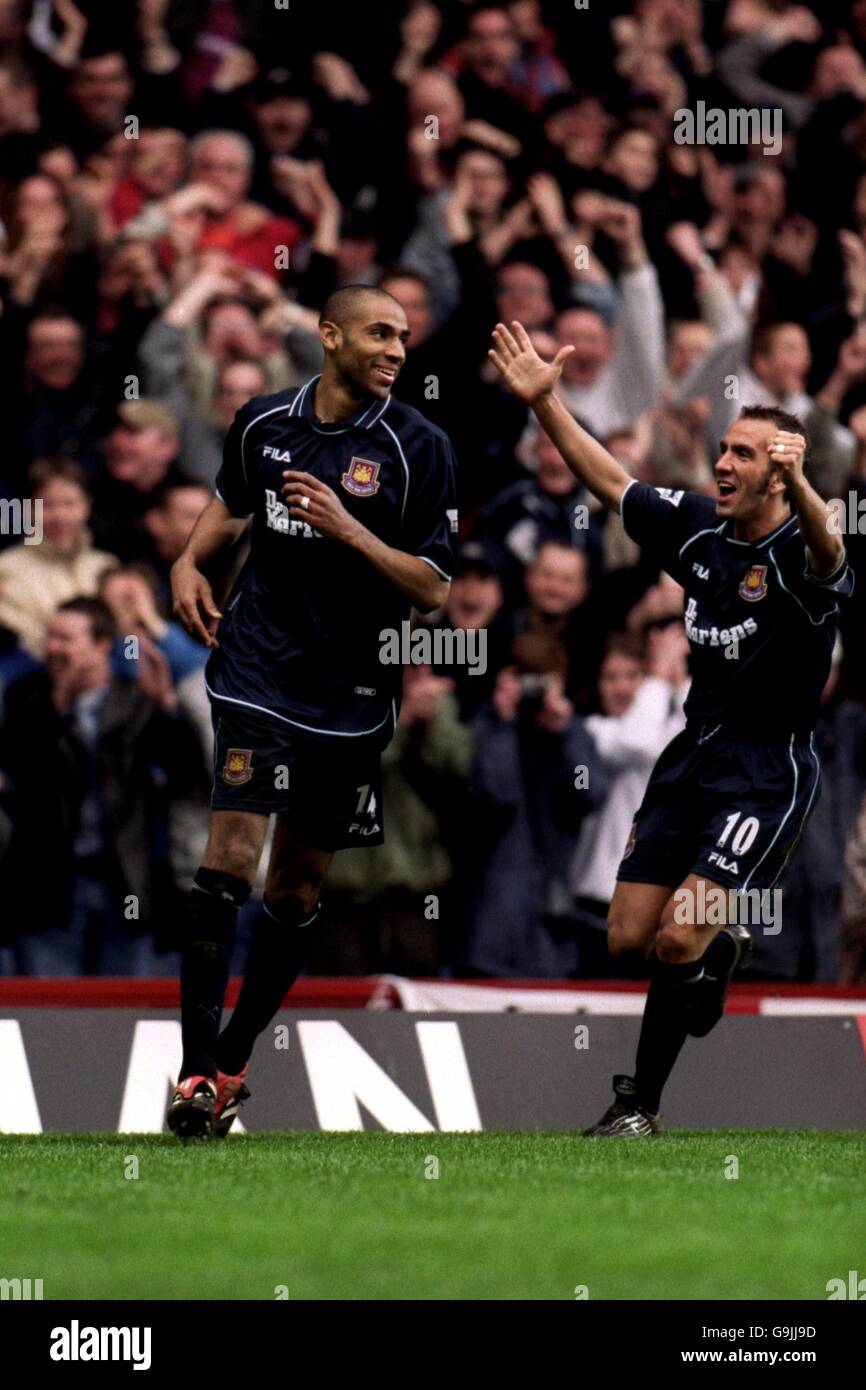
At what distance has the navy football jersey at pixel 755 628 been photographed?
25.1 ft

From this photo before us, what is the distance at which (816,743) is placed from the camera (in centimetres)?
1162

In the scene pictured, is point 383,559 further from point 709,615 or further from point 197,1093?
point 197,1093

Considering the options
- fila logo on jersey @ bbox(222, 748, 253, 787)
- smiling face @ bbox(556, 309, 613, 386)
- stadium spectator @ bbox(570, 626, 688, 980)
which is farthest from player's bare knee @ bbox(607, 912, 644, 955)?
smiling face @ bbox(556, 309, 613, 386)

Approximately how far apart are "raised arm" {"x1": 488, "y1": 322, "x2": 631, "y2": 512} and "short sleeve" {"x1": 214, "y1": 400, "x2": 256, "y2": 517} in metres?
0.83

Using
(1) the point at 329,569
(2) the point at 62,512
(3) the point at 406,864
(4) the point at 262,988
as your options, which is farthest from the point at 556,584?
(4) the point at 262,988

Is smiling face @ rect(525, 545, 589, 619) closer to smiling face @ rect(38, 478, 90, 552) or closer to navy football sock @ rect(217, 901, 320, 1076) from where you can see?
smiling face @ rect(38, 478, 90, 552)

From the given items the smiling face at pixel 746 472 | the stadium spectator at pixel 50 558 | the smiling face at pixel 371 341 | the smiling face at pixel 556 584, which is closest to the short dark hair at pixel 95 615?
the stadium spectator at pixel 50 558

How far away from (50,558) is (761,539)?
15.1 feet

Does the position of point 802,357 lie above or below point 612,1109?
above

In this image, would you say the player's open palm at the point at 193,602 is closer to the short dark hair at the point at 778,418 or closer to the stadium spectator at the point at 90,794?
the short dark hair at the point at 778,418

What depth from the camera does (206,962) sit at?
7227 mm

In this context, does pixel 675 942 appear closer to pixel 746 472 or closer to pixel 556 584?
pixel 746 472

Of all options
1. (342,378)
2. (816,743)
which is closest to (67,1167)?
(342,378)

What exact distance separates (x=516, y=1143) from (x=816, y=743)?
477 cm
